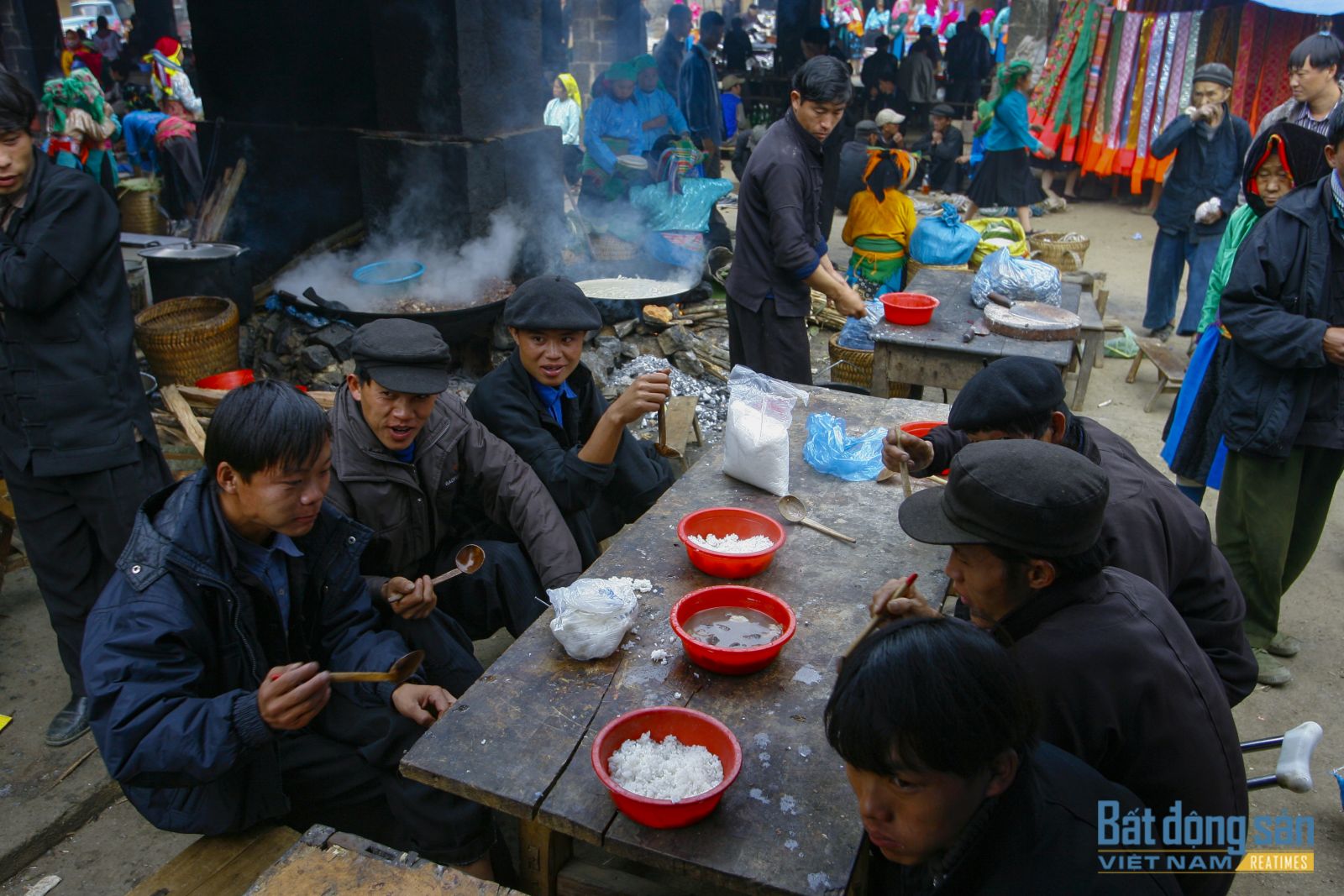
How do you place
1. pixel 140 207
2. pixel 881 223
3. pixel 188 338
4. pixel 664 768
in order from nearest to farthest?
pixel 664 768
pixel 188 338
pixel 881 223
pixel 140 207

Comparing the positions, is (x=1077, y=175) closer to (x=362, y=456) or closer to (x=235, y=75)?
(x=235, y=75)

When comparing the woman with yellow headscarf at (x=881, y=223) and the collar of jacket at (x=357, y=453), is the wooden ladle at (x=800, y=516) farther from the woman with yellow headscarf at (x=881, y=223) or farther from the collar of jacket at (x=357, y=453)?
the woman with yellow headscarf at (x=881, y=223)

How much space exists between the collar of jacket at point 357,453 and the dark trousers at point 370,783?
2.28 ft

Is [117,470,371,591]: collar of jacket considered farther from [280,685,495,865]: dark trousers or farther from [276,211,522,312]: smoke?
[276,211,522,312]: smoke

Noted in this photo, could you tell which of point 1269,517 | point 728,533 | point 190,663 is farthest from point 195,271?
point 1269,517

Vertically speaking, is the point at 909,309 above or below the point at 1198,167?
below

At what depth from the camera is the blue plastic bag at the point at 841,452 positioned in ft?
11.1

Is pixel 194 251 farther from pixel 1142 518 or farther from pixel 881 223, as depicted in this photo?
pixel 1142 518

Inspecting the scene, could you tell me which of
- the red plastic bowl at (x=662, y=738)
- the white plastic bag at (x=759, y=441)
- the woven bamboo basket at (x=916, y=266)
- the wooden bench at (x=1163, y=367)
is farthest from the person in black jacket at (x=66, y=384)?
the wooden bench at (x=1163, y=367)

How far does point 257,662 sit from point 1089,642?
1.97 m

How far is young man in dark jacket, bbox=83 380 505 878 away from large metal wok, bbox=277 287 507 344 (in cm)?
381

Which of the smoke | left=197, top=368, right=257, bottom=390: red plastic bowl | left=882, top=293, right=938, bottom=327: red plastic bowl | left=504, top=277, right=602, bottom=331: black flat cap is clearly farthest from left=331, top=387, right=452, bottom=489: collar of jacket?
the smoke

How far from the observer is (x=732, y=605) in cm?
251

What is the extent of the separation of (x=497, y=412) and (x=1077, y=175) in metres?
13.6
